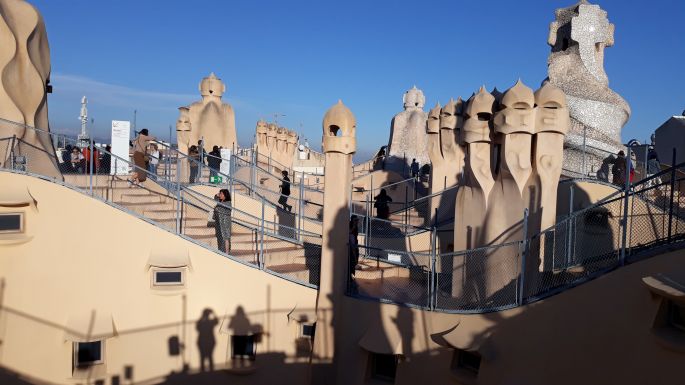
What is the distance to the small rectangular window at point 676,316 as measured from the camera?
17.9 ft

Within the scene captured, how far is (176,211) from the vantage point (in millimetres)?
10148

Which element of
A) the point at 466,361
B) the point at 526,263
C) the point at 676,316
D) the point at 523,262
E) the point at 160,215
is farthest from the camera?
the point at 160,215

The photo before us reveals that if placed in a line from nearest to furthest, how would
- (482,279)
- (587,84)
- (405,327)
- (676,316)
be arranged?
(676,316) < (405,327) < (482,279) < (587,84)

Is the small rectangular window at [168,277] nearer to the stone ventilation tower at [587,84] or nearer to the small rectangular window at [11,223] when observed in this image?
the small rectangular window at [11,223]

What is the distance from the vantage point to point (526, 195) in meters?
8.73

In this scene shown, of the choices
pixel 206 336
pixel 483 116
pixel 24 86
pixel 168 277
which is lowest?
pixel 206 336

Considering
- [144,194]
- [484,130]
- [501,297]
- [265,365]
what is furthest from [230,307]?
[484,130]

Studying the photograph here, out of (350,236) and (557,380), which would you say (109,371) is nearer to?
(350,236)

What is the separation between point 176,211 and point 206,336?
2325 mm

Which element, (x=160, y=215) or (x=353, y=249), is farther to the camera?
(x=160, y=215)

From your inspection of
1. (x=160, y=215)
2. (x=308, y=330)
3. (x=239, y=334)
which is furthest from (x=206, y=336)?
(x=160, y=215)

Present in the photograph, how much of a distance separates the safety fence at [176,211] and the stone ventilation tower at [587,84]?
8.68 m

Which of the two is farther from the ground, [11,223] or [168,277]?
[11,223]

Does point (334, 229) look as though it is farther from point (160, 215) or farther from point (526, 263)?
point (160, 215)
